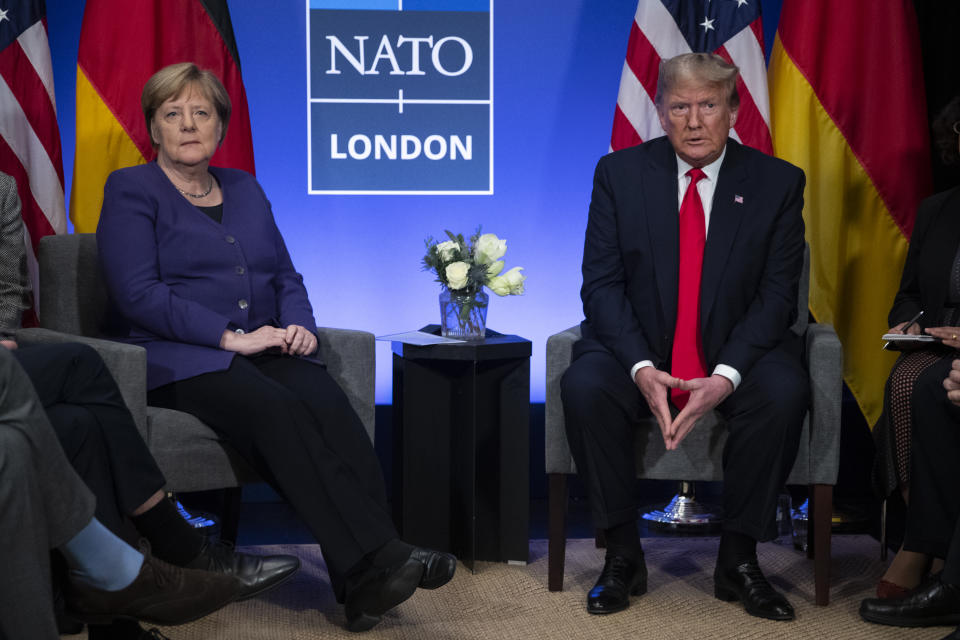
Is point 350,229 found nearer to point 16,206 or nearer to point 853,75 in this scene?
point 16,206

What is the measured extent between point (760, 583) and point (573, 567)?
23.6 inches

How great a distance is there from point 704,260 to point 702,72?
0.52m

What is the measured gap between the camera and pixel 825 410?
267 cm

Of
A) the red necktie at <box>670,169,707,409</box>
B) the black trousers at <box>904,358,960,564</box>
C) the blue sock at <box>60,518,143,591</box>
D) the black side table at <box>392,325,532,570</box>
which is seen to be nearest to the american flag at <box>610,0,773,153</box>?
the red necktie at <box>670,169,707,409</box>

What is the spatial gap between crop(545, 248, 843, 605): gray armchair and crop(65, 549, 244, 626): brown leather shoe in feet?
3.17

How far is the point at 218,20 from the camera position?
349 cm

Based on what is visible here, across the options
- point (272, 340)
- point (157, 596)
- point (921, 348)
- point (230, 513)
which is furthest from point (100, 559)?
point (921, 348)

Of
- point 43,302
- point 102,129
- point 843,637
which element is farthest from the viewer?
point 102,129

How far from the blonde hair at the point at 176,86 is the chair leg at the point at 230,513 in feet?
3.39

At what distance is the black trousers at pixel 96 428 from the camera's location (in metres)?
2.09

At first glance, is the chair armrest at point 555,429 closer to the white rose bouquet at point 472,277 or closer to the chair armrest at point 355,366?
the white rose bouquet at point 472,277

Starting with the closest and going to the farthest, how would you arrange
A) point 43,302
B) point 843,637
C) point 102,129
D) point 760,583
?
point 843,637
point 760,583
point 43,302
point 102,129

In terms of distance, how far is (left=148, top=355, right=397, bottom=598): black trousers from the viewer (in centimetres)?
237

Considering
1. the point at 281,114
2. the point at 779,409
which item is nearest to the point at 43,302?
the point at 281,114
